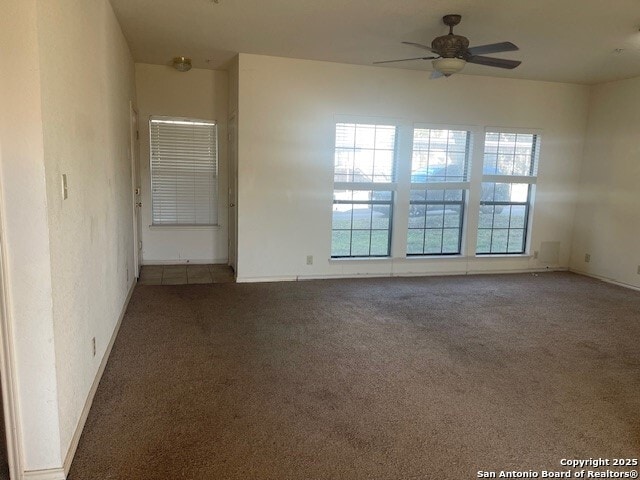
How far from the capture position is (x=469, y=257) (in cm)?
610

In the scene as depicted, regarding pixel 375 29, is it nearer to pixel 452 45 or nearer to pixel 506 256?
pixel 452 45

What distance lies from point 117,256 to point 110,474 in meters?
2.11

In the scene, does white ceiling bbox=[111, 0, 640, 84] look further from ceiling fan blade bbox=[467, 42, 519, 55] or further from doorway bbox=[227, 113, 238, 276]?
doorway bbox=[227, 113, 238, 276]

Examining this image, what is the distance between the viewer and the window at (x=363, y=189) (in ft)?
18.2

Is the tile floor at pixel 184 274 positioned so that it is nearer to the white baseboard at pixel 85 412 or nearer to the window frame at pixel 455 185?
the white baseboard at pixel 85 412

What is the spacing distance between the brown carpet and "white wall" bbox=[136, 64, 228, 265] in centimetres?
151

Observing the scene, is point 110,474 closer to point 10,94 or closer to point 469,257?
point 10,94

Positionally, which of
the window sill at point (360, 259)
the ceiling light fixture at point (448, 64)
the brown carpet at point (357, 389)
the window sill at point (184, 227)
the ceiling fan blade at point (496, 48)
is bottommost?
the brown carpet at point (357, 389)

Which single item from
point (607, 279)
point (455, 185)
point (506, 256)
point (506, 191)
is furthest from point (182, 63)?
point (607, 279)

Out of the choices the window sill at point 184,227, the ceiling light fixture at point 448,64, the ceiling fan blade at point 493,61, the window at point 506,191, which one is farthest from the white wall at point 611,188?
the window sill at point 184,227

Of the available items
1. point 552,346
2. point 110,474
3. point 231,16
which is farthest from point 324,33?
point 110,474

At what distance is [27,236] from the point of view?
1736 mm

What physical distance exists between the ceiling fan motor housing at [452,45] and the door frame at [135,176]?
10.9ft

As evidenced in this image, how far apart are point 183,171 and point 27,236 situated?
4491mm
